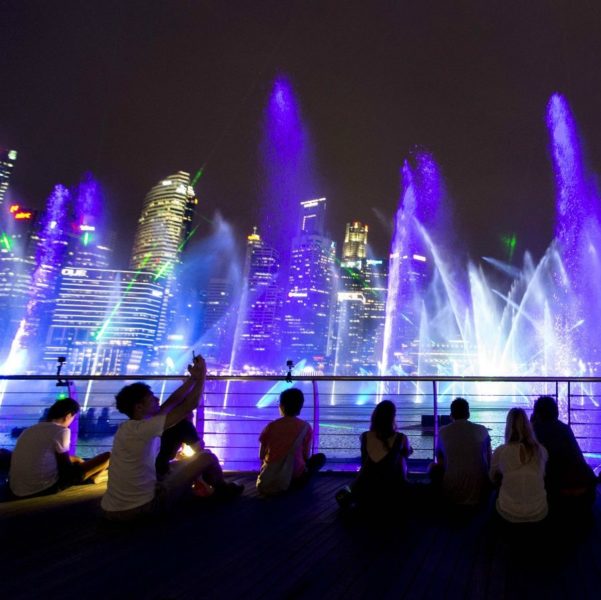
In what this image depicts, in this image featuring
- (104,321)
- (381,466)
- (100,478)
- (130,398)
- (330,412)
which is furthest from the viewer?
(104,321)

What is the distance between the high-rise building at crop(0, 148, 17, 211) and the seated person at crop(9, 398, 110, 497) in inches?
4997

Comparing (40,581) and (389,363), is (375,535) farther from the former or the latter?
(389,363)

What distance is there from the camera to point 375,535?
3.12 m

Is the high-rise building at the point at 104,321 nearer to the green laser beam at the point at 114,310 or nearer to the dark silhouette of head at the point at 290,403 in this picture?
the green laser beam at the point at 114,310

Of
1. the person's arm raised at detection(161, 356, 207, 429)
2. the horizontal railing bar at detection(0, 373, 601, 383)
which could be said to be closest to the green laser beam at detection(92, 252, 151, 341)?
the horizontal railing bar at detection(0, 373, 601, 383)

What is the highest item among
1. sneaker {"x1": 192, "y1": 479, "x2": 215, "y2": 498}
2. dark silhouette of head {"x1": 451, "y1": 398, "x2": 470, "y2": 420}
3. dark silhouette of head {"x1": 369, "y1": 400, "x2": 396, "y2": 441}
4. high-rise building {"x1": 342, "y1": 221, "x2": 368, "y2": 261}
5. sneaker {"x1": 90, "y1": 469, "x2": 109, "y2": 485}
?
high-rise building {"x1": 342, "y1": 221, "x2": 368, "y2": 261}

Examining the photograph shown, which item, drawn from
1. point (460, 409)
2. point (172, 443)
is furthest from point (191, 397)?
point (460, 409)

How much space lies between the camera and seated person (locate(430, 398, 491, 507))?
145 inches

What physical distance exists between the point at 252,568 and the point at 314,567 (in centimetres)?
38

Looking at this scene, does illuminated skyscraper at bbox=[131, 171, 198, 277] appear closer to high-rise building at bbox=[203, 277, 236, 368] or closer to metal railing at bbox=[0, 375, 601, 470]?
high-rise building at bbox=[203, 277, 236, 368]

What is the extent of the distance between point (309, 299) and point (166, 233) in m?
56.5

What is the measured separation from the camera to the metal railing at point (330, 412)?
529 centimetres

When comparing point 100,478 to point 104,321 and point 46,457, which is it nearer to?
point 46,457

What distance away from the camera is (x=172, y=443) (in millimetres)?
4062
